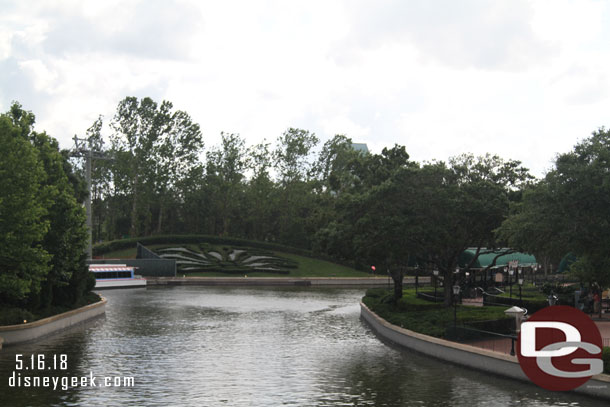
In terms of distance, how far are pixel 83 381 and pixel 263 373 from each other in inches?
286

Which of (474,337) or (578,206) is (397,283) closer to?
(474,337)

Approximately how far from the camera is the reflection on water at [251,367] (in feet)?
71.5

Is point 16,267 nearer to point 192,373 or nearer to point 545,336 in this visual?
point 192,373

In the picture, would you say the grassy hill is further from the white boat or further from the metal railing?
the metal railing

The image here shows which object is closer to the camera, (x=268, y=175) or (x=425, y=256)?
(x=425, y=256)

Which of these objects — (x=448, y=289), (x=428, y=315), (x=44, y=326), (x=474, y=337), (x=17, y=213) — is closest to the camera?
(x=474, y=337)

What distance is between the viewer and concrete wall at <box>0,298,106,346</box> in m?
32.6

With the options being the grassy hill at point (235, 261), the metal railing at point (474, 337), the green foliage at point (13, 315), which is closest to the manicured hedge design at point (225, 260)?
the grassy hill at point (235, 261)

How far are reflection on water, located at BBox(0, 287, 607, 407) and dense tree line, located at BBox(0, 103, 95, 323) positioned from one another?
125 inches

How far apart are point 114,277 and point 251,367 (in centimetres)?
5551

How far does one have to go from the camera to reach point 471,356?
2688cm

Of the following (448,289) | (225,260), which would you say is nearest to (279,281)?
(225,260)

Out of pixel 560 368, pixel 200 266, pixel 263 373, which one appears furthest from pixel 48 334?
pixel 200 266

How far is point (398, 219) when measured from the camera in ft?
127
